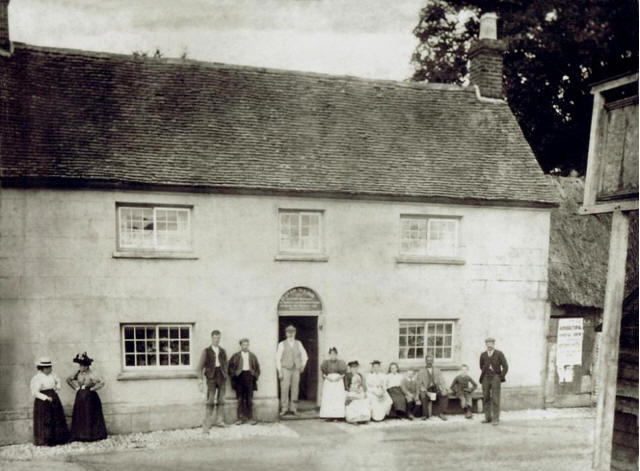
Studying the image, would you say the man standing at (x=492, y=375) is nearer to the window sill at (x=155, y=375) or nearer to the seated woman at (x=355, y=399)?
the seated woman at (x=355, y=399)

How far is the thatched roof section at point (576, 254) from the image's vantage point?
15.8 meters

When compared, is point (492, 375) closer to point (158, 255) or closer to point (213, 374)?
point (213, 374)

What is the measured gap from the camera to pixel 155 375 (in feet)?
43.1

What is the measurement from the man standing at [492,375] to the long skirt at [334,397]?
3.38m

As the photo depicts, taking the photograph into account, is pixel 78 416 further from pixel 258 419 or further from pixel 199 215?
pixel 199 215

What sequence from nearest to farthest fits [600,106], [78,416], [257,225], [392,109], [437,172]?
[600,106]
[78,416]
[257,225]
[437,172]
[392,109]

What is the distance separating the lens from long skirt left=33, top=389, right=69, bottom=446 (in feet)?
38.7

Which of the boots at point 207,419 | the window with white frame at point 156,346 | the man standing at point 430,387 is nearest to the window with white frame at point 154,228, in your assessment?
the window with white frame at point 156,346

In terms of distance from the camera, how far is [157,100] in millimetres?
14445

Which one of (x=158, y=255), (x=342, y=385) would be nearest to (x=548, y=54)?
(x=342, y=385)

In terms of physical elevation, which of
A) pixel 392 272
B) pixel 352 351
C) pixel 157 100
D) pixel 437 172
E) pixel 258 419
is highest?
pixel 157 100

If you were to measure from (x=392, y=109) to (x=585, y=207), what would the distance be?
9095 mm

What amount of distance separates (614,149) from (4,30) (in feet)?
43.3

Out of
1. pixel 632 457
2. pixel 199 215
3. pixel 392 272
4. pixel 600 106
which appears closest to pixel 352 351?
pixel 392 272
